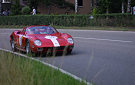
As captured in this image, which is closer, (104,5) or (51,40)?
(51,40)

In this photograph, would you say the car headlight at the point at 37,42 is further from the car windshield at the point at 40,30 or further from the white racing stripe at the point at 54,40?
the car windshield at the point at 40,30

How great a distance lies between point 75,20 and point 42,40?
19.3 metres

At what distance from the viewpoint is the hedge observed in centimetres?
2777

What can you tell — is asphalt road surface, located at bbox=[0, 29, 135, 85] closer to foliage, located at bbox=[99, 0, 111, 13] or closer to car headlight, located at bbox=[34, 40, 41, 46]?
car headlight, located at bbox=[34, 40, 41, 46]

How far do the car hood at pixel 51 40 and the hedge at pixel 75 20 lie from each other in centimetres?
1626

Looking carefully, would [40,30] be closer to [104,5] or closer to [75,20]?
[75,20]

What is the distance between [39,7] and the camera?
49062 millimetres

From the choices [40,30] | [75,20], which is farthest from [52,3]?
[40,30]

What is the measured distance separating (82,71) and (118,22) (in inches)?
780

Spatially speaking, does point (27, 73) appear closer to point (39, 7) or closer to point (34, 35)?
point (34, 35)

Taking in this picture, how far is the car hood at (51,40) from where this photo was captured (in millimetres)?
11742

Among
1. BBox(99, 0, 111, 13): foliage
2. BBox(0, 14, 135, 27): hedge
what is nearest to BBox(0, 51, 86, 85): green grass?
BBox(0, 14, 135, 27): hedge

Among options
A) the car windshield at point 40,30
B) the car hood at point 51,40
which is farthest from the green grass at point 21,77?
the car windshield at point 40,30

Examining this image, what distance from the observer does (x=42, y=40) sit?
11.9 m
